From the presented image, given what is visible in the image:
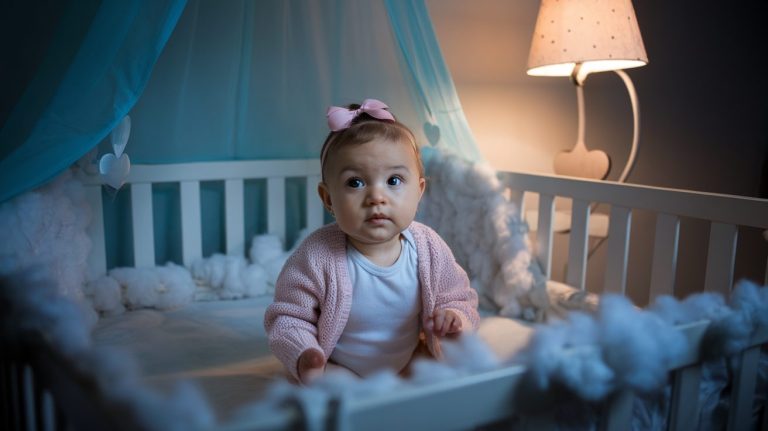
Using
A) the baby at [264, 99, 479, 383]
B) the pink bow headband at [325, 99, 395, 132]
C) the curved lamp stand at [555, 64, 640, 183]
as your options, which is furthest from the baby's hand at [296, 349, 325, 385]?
the curved lamp stand at [555, 64, 640, 183]

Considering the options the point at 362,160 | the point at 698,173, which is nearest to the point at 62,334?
the point at 362,160

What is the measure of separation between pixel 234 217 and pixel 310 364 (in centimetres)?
85

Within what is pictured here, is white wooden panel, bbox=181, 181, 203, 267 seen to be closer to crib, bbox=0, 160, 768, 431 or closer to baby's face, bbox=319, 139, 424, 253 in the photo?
crib, bbox=0, 160, 768, 431

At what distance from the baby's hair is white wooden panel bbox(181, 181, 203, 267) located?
2.27 feet

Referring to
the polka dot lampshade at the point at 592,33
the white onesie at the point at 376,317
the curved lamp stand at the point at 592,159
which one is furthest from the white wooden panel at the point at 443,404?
the curved lamp stand at the point at 592,159

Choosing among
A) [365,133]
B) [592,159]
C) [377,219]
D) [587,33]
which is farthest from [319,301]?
[592,159]

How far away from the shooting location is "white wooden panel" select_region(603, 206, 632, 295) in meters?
1.30

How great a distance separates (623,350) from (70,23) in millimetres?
1068

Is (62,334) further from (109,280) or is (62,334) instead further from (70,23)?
(109,280)

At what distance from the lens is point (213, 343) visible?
1.28 m

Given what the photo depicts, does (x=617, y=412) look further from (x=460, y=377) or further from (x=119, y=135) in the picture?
(x=119, y=135)

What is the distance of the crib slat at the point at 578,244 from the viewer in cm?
140

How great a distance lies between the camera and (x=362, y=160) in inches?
37.9

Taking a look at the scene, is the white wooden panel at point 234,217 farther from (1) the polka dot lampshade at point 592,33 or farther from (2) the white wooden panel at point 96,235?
(1) the polka dot lampshade at point 592,33
